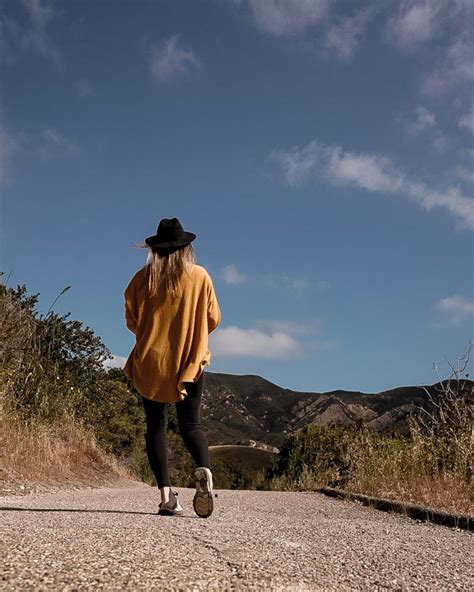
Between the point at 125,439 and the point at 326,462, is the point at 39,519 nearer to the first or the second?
the point at 326,462

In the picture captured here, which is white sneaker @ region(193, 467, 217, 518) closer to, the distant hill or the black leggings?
the black leggings

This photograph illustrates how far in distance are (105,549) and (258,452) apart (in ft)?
195

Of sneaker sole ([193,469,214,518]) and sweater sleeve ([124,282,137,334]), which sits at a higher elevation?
sweater sleeve ([124,282,137,334])

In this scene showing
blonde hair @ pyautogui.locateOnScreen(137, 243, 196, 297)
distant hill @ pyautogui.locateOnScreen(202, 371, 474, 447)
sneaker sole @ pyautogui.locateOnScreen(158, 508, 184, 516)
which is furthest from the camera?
distant hill @ pyautogui.locateOnScreen(202, 371, 474, 447)

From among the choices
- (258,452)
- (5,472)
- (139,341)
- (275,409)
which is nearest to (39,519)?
(139,341)

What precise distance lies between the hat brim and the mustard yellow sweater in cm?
18

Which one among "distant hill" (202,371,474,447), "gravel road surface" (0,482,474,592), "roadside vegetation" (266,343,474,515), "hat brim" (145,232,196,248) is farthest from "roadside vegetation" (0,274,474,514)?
"distant hill" (202,371,474,447)

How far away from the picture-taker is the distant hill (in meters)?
82.4

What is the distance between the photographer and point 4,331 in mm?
9203

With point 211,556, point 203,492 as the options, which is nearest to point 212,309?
point 203,492

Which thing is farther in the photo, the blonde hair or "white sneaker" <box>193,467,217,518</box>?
the blonde hair

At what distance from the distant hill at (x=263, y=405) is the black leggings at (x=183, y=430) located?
65995 millimetres

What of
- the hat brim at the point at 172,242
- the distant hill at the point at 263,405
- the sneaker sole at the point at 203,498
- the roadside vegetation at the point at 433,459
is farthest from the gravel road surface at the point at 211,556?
the distant hill at the point at 263,405

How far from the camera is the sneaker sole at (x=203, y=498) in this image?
4363 millimetres
